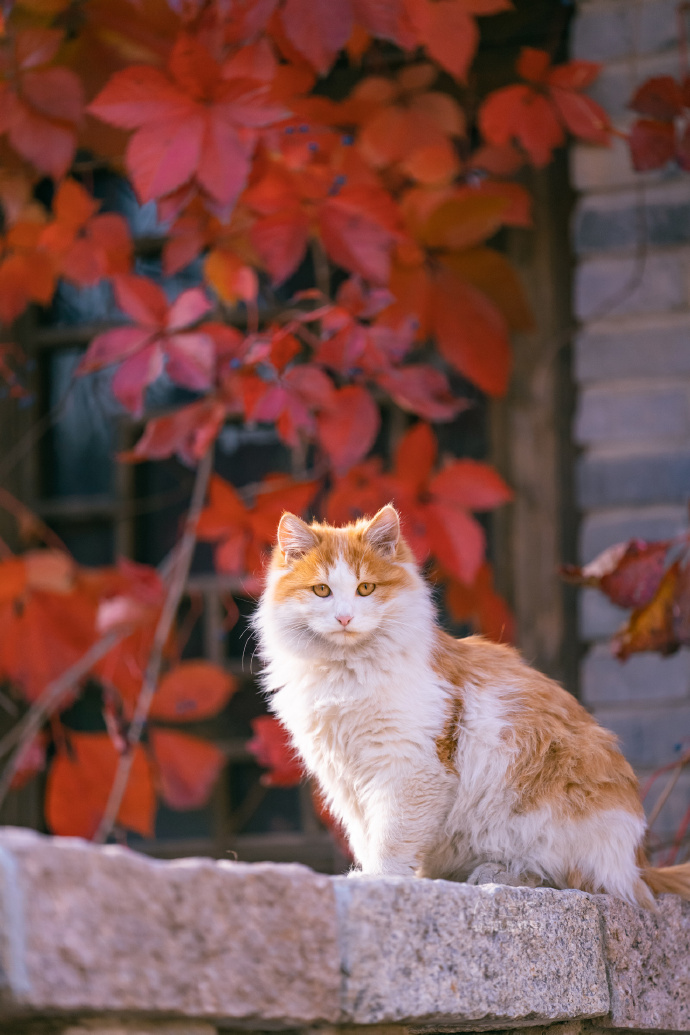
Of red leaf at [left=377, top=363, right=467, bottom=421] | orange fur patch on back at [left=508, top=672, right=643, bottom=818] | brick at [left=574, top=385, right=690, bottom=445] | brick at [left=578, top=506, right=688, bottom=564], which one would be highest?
red leaf at [left=377, top=363, right=467, bottom=421]

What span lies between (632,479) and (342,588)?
180 cm

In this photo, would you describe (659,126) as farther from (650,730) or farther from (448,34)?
(650,730)

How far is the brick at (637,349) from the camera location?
3574mm

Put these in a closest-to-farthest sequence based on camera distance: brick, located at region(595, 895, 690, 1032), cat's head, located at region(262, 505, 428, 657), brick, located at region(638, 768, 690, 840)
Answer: brick, located at region(595, 895, 690, 1032) < cat's head, located at region(262, 505, 428, 657) < brick, located at region(638, 768, 690, 840)

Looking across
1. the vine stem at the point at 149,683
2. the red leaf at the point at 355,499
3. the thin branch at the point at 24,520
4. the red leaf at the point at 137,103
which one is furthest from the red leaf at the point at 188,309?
the thin branch at the point at 24,520

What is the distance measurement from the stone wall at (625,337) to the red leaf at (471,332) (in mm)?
661

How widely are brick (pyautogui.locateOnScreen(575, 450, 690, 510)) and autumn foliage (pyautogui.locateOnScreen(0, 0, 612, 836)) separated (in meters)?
0.48

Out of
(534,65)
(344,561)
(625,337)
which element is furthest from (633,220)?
(344,561)

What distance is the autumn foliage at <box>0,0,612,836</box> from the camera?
2.52 m

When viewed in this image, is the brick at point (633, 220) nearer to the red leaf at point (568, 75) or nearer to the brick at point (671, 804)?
the red leaf at point (568, 75)

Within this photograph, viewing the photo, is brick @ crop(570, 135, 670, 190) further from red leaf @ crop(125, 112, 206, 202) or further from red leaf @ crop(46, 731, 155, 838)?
red leaf @ crop(46, 731, 155, 838)

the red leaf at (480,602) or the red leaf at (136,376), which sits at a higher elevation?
the red leaf at (136,376)

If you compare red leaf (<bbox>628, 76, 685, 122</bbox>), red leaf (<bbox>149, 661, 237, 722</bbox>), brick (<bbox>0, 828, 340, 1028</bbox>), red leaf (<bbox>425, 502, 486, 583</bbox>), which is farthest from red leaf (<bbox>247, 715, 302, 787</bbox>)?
red leaf (<bbox>628, 76, 685, 122</bbox>)

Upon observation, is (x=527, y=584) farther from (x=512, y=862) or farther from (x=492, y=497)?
(x=512, y=862)
